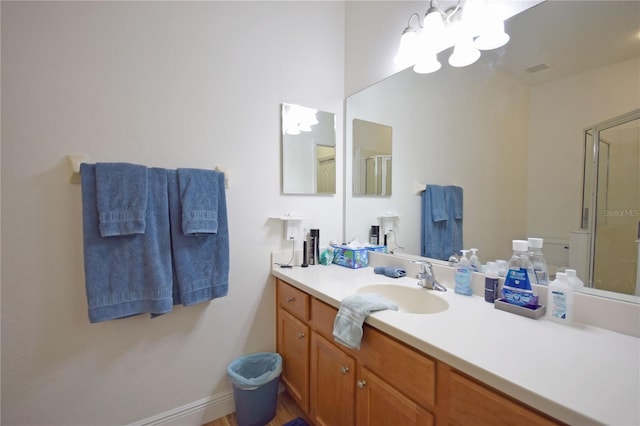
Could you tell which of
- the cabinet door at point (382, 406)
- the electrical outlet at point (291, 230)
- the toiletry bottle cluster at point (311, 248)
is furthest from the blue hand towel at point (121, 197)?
the cabinet door at point (382, 406)

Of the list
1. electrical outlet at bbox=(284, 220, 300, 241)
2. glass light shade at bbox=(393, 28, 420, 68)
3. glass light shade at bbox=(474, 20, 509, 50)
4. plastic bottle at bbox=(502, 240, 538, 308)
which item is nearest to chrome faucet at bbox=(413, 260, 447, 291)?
plastic bottle at bbox=(502, 240, 538, 308)

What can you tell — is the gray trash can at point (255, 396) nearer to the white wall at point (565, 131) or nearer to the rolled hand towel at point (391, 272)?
the rolled hand towel at point (391, 272)

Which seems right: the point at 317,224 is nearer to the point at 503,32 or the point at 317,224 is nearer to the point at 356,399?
the point at 356,399

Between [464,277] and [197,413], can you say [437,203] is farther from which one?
[197,413]

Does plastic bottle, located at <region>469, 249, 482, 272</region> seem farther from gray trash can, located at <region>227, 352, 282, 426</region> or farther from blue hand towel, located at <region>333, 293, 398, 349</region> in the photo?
gray trash can, located at <region>227, 352, 282, 426</region>

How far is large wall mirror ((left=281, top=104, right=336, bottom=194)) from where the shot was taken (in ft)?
5.73

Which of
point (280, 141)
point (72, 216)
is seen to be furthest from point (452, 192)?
point (72, 216)

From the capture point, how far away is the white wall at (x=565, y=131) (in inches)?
35.6

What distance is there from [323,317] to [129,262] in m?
0.93

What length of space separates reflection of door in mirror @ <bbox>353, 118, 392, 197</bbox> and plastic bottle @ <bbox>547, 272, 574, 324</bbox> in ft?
3.20

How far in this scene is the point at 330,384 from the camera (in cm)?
121

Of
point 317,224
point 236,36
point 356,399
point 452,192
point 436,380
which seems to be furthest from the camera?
point 317,224

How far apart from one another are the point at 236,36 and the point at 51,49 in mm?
854

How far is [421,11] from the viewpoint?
1.45 meters
